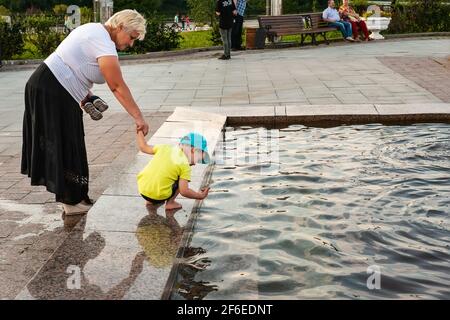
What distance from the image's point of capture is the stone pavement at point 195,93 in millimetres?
4918

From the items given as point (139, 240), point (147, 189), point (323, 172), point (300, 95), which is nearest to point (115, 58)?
point (147, 189)

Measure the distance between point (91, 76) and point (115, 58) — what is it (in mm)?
295

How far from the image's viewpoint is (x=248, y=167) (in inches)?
262

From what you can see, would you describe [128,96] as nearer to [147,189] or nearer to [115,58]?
[115,58]

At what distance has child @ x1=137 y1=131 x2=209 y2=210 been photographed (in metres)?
4.95

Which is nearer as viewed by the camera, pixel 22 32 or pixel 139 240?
pixel 139 240

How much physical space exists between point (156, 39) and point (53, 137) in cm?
1477

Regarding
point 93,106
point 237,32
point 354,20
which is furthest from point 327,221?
point 354,20

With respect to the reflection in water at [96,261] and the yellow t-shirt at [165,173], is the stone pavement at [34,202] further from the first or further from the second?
the yellow t-shirt at [165,173]

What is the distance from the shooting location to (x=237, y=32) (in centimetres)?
1889

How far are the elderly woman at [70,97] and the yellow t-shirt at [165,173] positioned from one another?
30cm

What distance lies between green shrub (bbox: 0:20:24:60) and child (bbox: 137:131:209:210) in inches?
541

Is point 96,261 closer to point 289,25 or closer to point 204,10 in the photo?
point 289,25
